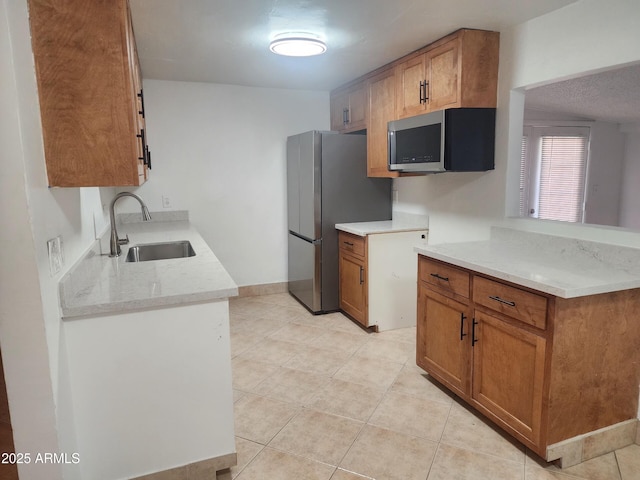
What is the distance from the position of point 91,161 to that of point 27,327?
62 cm

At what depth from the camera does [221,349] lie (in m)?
1.73

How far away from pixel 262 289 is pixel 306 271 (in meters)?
0.76

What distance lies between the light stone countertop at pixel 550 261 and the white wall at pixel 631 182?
4.15 m

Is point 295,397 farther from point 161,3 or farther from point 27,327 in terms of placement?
point 161,3

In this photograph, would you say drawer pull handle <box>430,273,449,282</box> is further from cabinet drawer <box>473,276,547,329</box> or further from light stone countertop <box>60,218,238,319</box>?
light stone countertop <box>60,218,238,319</box>

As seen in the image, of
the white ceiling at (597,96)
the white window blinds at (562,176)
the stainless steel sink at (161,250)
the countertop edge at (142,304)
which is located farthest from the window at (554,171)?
the countertop edge at (142,304)

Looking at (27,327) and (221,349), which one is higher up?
(27,327)

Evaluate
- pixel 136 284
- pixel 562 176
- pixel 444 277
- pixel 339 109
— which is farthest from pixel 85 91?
pixel 562 176

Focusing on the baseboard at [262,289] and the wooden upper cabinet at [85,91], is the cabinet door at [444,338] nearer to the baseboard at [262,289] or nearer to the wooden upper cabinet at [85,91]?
the wooden upper cabinet at [85,91]

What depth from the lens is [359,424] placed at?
7.13ft

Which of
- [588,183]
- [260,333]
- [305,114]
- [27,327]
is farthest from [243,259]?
[588,183]

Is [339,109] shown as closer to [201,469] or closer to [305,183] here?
[305,183]

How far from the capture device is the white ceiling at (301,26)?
213 cm

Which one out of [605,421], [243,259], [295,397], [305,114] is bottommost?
[295,397]
